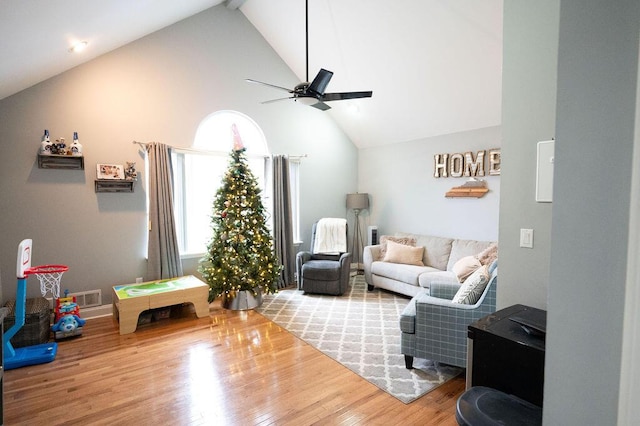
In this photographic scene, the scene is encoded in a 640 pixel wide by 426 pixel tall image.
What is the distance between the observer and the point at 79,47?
10.4 ft

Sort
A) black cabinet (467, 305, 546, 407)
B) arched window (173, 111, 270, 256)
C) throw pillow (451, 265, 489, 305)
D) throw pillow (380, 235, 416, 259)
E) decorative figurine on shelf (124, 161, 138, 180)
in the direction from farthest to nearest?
throw pillow (380, 235, 416, 259) → arched window (173, 111, 270, 256) → decorative figurine on shelf (124, 161, 138, 180) → throw pillow (451, 265, 489, 305) → black cabinet (467, 305, 546, 407)

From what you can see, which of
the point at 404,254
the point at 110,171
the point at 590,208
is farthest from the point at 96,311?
the point at 590,208

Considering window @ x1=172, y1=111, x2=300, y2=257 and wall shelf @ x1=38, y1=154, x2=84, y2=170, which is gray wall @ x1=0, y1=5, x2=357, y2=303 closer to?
wall shelf @ x1=38, y1=154, x2=84, y2=170

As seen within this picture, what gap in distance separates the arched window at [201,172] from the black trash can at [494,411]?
3.87 meters

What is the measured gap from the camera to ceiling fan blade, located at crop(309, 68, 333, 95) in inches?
116

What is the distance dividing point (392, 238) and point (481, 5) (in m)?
3.28

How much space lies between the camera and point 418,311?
8.44 feet

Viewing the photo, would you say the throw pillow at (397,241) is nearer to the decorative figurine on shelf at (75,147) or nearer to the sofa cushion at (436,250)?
the sofa cushion at (436,250)

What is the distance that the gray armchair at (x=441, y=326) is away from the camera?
2.41m

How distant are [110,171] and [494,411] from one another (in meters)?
4.37

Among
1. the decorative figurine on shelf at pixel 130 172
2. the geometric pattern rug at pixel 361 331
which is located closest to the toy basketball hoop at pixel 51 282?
the decorative figurine on shelf at pixel 130 172

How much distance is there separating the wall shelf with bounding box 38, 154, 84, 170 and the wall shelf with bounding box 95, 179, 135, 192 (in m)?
0.26

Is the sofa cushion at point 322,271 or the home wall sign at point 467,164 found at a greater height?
the home wall sign at point 467,164

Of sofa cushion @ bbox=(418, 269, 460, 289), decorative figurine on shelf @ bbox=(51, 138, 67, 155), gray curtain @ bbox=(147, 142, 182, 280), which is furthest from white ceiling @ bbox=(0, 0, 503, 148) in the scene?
sofa cushion @ bbox=(418, 269, 460, 289)
